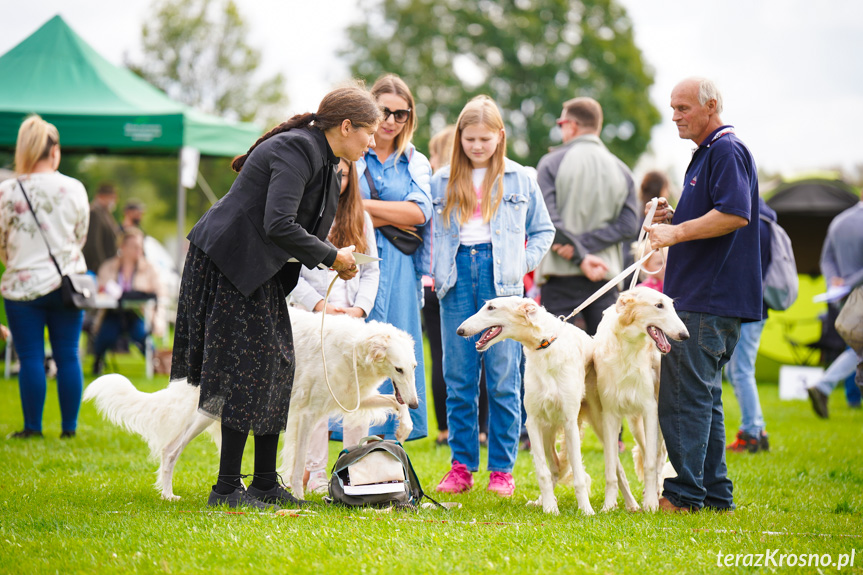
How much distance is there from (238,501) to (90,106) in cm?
886

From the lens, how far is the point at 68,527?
412 centimetres

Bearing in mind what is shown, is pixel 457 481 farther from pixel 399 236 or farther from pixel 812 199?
pixel 812 199

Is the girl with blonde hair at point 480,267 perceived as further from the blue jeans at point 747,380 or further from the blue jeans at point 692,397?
the blue jeans at point 747,380

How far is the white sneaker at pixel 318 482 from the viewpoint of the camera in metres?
5.45

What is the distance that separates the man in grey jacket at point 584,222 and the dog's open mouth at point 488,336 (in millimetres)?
2066

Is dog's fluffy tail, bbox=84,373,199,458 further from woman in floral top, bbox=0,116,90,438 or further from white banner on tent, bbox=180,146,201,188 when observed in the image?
white banner on tent, bbox=180,146,201,188

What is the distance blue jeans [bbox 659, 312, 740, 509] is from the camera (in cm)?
474

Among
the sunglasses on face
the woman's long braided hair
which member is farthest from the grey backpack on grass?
the sunglasses on face

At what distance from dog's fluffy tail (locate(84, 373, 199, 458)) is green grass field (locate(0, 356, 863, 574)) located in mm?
416

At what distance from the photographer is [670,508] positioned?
4.81 metres

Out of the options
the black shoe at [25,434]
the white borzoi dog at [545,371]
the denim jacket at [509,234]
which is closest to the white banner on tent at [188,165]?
the black shoe at [25,434]

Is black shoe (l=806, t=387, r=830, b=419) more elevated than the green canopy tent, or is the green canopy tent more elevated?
the green canopy tent

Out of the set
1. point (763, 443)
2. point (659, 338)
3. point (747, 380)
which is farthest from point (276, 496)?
point (763, 443)

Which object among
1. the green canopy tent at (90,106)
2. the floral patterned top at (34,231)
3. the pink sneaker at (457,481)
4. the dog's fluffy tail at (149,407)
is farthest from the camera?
the green canopy tent at (90,106)
